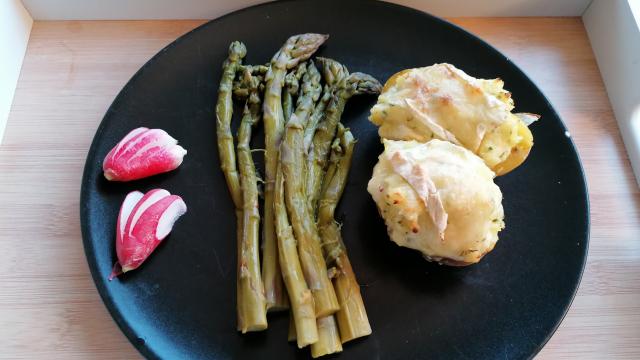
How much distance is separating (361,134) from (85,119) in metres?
1.35

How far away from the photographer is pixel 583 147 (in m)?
2.93

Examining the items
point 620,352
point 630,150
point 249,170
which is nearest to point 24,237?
point 249,170

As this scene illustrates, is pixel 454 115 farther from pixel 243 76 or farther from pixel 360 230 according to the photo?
pixel 243 76

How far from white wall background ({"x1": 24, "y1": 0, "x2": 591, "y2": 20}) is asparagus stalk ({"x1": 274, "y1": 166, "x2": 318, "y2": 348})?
1.27m

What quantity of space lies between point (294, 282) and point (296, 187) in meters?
0.40

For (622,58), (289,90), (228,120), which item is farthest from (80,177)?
(622,58)

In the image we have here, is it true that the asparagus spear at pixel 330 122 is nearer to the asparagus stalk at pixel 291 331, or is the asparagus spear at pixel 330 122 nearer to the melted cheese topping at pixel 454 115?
the melted cheese topping at pixel 454 115

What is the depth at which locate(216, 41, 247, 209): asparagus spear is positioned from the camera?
2.51 meters

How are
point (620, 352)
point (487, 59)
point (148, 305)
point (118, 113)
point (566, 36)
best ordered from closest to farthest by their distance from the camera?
1. point (148, 305)
2. point (620, 352)
3. point (118, 113)
4. point (487, 59)
5. point (566, 36)

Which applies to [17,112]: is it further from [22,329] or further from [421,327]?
[421,327]

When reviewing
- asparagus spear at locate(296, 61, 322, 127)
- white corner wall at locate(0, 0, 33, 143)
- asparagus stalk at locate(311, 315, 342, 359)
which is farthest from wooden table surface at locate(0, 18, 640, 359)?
asparagus spear at locate(296, 61, 322, 127)

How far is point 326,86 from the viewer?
2.75 meters

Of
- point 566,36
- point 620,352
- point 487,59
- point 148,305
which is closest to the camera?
point 148,305

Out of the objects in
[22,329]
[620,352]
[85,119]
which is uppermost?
[85,119]
